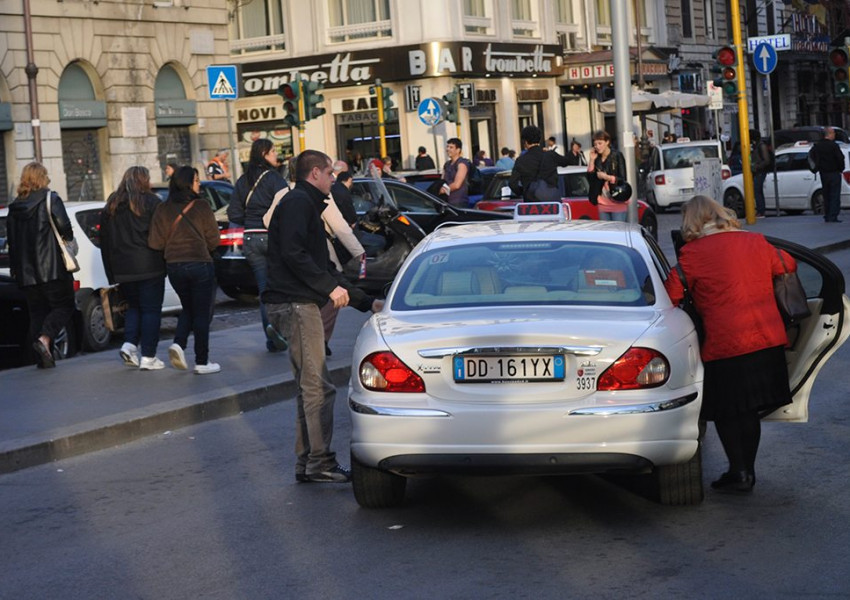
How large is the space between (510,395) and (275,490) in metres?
2.05

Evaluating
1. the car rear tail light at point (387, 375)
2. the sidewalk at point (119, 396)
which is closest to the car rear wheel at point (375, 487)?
the car rear tail light at point (387, 375)

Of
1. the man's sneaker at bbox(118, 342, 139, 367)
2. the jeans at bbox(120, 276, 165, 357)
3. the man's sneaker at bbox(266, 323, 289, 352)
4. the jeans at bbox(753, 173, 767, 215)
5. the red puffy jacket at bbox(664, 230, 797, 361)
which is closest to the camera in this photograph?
the red puffy jacket at bbox(664, 230, 797, 361)

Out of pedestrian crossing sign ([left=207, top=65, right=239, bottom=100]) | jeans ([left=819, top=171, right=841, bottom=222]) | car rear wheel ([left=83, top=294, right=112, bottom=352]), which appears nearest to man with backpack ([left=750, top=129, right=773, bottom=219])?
jeans ([left=819, top=171, right=841, bottom=222])

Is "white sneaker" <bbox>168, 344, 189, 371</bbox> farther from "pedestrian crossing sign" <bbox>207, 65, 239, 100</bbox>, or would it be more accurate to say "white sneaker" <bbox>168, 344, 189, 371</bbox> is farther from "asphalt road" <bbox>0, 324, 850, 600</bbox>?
"pedestrian crossing sign" <bbox>207, 65, 239, 100</bbox>

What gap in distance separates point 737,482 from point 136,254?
6633 millimetres

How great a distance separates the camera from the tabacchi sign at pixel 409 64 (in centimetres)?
4588

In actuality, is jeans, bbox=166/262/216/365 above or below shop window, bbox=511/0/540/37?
below

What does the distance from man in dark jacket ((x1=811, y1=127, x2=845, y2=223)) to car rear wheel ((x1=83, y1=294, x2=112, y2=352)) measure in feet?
54.8

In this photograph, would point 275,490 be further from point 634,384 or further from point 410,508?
point 634,384

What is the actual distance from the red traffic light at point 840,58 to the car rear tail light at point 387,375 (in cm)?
2485

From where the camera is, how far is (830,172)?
2914 cm

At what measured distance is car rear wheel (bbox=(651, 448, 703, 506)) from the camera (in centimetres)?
742

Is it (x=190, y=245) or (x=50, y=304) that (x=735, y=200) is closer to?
(x=50, y=304)

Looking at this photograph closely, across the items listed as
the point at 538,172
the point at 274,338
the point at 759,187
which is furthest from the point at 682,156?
the point at 274,338
